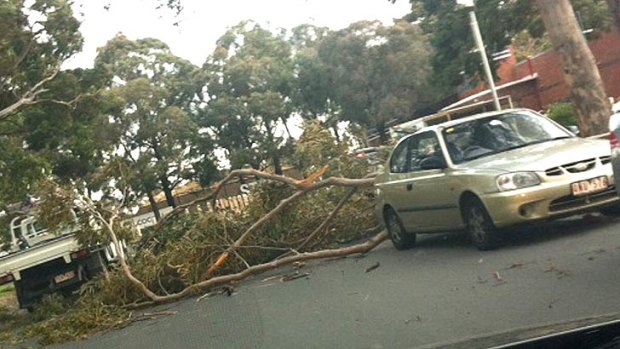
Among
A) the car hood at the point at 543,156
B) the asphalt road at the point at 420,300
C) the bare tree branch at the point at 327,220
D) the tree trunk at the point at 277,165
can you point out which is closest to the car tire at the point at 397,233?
the asphalt road at the point at 420,300

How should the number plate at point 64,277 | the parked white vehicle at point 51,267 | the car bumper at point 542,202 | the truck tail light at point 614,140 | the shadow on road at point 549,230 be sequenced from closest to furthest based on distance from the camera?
the truck tail light at point 614,140
the car bumper at point 542,202
the shadow on road at point 549,230
the parked white vehicle at point 51,267
the number plate at point 64,277

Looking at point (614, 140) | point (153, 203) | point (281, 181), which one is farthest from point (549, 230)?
point (153, 203)

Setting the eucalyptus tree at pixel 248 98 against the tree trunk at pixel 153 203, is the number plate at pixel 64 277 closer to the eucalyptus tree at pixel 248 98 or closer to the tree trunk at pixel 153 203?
the tree trunk at pixel 153 203

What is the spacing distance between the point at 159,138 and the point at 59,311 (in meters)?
3.34

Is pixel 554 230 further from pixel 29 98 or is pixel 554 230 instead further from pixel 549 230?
pixel 29 98

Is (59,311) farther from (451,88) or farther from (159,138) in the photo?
(451,88)

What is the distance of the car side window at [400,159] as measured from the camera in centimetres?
1045

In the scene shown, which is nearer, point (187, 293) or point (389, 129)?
point (187, 293)

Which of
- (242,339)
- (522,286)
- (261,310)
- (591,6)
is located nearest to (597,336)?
(522,286)

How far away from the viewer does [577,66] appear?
13.4 meters

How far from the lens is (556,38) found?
13406 millimetres

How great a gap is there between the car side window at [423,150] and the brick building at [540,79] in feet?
19.3

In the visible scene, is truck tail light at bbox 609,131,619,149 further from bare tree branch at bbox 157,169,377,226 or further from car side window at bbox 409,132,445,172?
bare tree branch at bbox 157,169,377,226

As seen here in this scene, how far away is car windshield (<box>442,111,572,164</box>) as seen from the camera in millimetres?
9438
